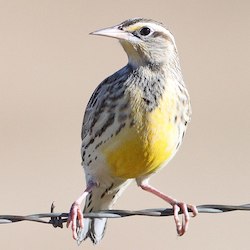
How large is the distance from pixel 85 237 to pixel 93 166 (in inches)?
17.1

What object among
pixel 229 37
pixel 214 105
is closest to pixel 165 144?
pixel 214 105

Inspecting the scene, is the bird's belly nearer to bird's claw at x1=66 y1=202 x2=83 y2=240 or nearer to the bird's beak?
bird's claw at x1=66 y1=202 x2=83 y2=240

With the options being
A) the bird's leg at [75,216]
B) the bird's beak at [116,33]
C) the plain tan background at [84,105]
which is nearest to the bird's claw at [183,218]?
the bird's leg at [75,216]

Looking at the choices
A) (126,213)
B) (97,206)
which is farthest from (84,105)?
(126,213)

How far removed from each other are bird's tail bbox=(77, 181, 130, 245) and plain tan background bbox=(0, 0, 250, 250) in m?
2.60

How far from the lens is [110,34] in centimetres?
573

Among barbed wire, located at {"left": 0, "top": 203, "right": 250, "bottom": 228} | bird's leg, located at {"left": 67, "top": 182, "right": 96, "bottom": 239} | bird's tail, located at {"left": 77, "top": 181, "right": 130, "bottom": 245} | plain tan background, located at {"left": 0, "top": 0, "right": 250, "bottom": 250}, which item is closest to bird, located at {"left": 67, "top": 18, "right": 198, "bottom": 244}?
bird's leg, located at {"left": 67, "top": 182, "right": 96, "bottom": 239}

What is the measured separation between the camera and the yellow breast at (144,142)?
18.8ft

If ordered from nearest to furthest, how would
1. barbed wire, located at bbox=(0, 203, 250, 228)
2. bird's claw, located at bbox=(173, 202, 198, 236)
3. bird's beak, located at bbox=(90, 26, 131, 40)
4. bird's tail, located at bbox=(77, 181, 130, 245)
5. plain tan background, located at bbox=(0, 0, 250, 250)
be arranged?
barbed wire, located at bbox=(0, 203, 250, 228) < bird's beak, located at bbox=(90, 26, 131, 40) < bird's claw, located at bbox=(173, 202, 198, 236) < bird's tail, located at bbox=(77, 181, 130, 245) < plain tan background, located at bbox=(0, 0, 250, 250)

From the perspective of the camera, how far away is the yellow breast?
18.8 feet

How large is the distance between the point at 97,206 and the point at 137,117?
Result: 2.39 feet

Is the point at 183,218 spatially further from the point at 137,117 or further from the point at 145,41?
the point at 145,41

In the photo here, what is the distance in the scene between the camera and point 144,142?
225 inches

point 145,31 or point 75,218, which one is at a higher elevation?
point 145,31
